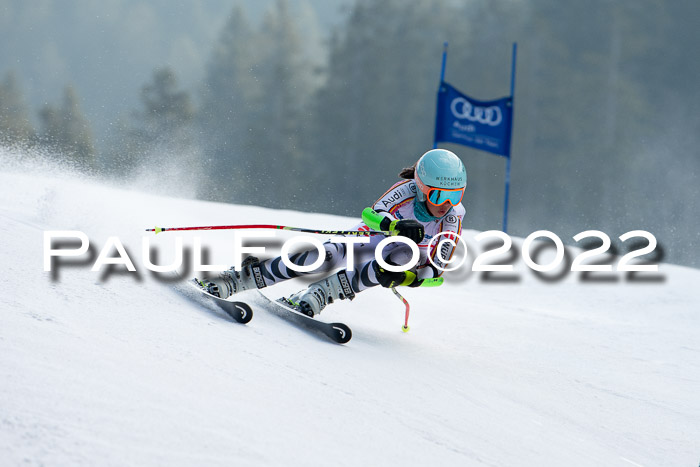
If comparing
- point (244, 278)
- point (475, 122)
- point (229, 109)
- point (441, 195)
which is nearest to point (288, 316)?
point (244, 278)

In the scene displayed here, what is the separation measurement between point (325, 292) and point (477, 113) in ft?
23.2

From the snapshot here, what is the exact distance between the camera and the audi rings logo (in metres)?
10.6

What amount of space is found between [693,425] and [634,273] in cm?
496

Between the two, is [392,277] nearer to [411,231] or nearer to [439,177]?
[411,231]

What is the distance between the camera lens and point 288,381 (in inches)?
104

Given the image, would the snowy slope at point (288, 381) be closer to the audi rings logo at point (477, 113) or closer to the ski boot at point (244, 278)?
the ski boot at point (244, 278)

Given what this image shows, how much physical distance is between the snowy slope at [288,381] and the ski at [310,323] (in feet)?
0.37

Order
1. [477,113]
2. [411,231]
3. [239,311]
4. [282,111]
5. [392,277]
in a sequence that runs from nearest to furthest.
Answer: [239,311], [411,231], [392,277], [477,113], [282,111]

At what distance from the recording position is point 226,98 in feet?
137

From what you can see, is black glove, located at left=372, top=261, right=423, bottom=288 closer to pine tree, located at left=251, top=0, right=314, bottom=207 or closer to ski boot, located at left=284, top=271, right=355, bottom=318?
ski boot, located at left=284, top=271, right=355, bottom=318

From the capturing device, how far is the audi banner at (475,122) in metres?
10.6

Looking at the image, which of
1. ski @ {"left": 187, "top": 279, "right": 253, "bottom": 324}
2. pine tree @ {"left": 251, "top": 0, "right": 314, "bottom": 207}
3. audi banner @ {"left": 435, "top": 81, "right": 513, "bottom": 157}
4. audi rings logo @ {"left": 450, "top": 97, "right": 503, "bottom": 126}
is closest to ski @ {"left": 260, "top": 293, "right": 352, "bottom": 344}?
ski @ {"left": 187, "top": 279, "right": 253, "bottom": 324}

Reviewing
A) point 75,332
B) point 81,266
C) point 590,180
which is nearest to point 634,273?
point 81,266

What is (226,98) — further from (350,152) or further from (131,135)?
(350,152)
